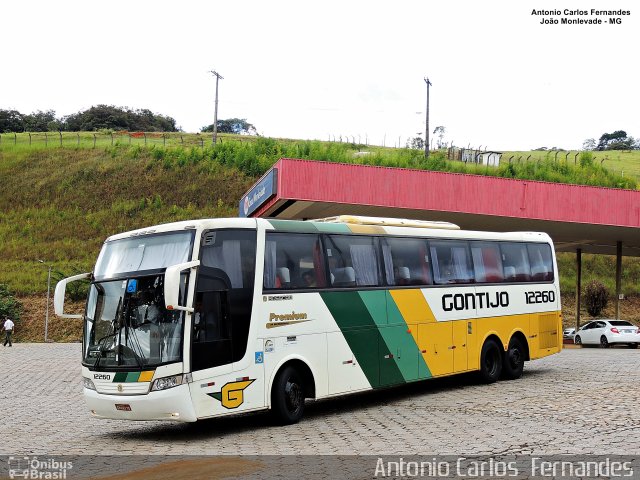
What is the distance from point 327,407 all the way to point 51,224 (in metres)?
54.7

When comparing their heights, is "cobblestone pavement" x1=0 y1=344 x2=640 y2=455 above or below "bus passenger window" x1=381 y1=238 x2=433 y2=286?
below

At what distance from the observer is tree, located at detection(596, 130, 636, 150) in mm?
147837

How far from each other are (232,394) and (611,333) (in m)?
26.4

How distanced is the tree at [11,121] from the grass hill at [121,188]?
43884mm

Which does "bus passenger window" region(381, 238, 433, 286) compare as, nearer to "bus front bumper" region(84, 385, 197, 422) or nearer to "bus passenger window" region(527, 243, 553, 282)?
"bus passenger window" region(527, 243, 553, 282)

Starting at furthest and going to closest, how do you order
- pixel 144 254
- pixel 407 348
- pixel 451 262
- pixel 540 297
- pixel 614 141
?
pixel 614 141 < pixel 540 297 < pixel 451 262 < pixel 407 348 < pixel 144 254

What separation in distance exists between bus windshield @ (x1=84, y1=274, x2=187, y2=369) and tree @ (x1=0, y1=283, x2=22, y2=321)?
4001 centimetres

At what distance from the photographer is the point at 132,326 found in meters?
11.7

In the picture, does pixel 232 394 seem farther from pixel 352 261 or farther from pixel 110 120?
pixel 110 120

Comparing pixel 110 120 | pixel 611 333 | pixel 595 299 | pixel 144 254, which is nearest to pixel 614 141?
pixel 110 120

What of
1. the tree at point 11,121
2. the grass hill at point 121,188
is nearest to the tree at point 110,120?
the tree at point 11,121

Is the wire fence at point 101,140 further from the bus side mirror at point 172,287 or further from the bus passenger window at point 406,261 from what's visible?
the bus side mirror at point 172,287

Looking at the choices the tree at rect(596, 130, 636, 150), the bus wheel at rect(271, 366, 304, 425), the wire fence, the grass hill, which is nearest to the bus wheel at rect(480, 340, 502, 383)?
the bus wheel at rect(271, 366, 304, 425)

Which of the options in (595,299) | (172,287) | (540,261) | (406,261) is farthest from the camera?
(595,299)
